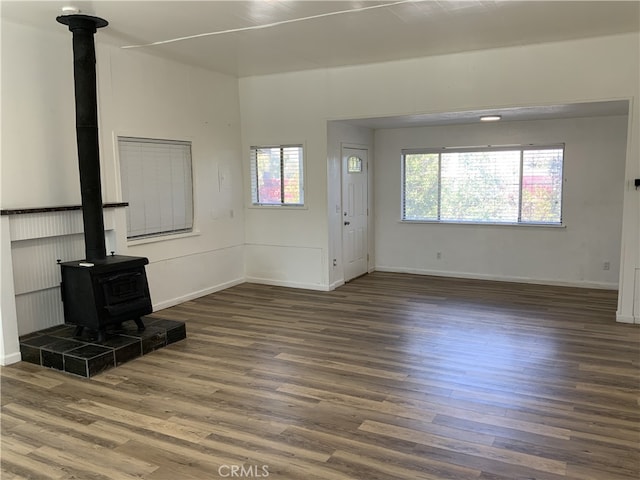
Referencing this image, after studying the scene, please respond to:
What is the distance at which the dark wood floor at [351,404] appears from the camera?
2.69 metres

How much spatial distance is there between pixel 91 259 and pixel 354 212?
395cm

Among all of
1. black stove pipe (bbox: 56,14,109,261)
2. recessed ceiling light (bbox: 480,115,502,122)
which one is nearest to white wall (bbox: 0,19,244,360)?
black stove pipe (bbox: 56,14,109,261)

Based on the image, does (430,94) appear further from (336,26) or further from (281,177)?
(281,177)

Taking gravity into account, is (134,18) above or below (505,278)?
above

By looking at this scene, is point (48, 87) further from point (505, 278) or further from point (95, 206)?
point (505, 278)

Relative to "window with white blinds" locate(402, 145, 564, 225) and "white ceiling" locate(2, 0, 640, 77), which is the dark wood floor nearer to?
"window with white blinds" locate(402, 145, 564, 225)

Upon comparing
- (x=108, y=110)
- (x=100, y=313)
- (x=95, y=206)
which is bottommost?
(x=100, y=313)

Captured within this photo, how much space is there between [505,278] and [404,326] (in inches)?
110

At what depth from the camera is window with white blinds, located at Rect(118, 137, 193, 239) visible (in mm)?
5445

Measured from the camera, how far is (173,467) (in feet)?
8.77

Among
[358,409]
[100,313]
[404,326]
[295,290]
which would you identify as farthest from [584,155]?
[100,313]

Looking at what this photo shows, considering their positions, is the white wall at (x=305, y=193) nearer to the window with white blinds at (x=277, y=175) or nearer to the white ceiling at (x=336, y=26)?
the window with white blinds at (x=277, y=175)

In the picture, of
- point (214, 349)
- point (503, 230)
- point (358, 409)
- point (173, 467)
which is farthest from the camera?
point (503, 230)

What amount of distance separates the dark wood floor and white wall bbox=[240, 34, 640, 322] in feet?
5.15
